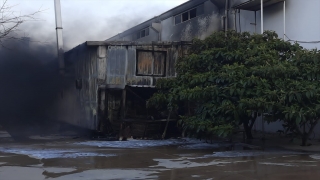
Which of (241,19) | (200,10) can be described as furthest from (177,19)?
(241,19)

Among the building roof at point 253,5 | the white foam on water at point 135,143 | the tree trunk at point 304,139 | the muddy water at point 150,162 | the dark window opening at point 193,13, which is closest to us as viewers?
the muddy water at point 150,162

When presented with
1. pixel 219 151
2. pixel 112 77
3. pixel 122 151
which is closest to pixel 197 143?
pixel 219 151

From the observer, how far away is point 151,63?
15.0 metres

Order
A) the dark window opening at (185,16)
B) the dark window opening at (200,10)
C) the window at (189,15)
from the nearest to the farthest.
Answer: the dark window opening at (200,10) → the window at (189,15) → the dark window opening at (185,16)

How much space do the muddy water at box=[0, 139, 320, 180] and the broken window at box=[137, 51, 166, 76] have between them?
325 centimetres

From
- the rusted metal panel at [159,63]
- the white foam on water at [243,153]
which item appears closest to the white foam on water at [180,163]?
the white foam on water at [243,153]

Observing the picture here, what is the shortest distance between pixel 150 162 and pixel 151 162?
24 mm

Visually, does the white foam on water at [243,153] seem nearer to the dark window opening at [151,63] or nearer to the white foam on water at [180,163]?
the white foam on water at [180,163]

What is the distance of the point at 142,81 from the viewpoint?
48.8ft

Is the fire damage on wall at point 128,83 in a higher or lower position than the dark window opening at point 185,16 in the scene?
lower

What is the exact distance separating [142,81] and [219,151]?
4.69 metres

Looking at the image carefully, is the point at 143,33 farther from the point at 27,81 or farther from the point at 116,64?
the point at 116,64

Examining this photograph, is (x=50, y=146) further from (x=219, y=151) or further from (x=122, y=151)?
(x=219, y=151)

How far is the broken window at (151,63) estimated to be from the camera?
48.8 feet
